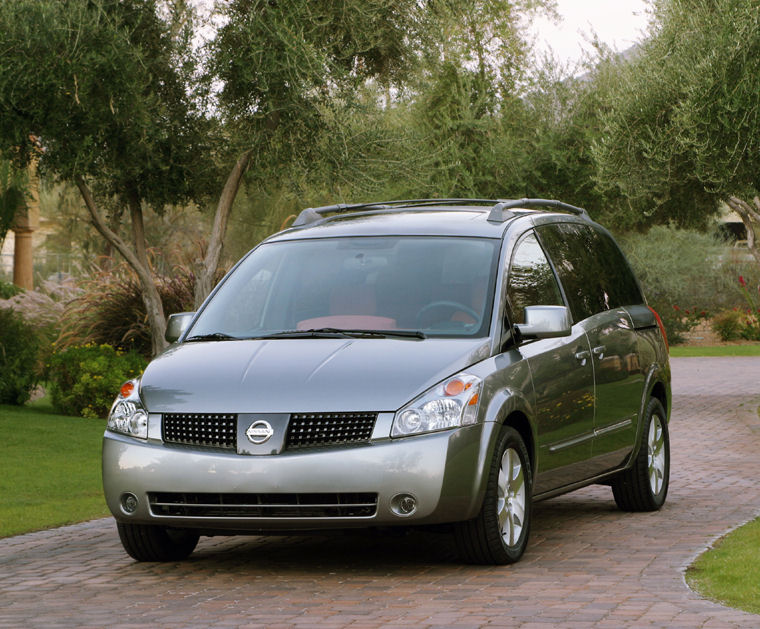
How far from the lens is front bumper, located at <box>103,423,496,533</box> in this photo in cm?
683

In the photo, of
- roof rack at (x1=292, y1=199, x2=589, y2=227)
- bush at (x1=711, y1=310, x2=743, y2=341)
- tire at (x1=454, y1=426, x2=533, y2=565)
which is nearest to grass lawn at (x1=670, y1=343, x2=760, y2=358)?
bush at (x1=711, y1=310, x2=743, y2=341)

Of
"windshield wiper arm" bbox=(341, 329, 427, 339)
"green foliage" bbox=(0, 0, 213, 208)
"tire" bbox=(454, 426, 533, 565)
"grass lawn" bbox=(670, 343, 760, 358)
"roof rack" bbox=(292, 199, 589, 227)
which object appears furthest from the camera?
"grass lawn" bbox=(670, 343, 760, 358)

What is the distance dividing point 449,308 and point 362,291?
0.56 metres

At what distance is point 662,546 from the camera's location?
825 centimetres

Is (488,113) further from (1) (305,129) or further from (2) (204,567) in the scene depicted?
(2) (204,567)

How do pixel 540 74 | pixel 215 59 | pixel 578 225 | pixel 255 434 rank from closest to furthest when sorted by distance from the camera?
pixel 255 434 → pixel 578 225 → pixel 215 59 → pixel 540 74

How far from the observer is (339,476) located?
681 cm

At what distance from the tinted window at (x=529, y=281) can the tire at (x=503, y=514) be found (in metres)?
0.88

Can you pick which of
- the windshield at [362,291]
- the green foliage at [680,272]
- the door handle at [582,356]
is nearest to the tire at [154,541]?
the windshield at [362,291]

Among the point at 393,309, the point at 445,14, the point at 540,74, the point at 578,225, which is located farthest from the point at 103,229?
the point at 540,74

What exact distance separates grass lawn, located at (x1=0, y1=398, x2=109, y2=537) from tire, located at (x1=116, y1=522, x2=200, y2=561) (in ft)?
6.04

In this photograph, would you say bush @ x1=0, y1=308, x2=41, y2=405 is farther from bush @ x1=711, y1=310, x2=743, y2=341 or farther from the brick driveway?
bush @ x1=711, y1=310, x2=743, y2=341

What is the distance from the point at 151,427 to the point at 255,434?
0.64 meters

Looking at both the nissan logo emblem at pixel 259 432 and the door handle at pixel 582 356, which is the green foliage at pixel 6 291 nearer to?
the door handle at pixel 582 356
